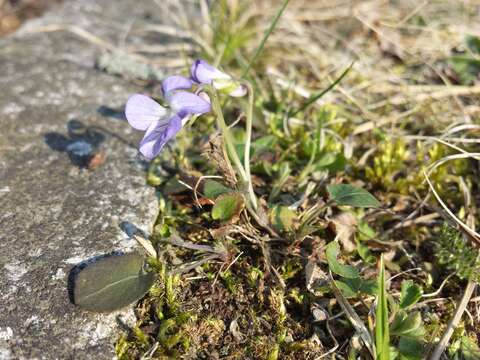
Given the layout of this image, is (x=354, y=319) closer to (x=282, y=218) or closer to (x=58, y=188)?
(x=282, y=218)

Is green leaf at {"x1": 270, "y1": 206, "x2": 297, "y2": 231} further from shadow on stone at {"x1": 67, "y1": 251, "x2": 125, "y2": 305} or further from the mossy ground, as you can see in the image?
shadow on stone at {"x1": 67, "y1": 251, "x2": 125, "y2": 305}

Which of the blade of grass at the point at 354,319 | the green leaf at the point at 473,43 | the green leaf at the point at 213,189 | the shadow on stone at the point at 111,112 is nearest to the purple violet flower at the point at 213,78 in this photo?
the green leaf at the point at 213,189

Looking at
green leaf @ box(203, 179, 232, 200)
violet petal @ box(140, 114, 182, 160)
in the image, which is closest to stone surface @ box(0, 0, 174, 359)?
green leaf @ box(203, 179, 232, 200)

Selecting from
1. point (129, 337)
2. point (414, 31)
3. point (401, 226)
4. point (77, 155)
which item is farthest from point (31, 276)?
point (414, 31)

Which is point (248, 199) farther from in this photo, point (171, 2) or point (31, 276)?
point (171, 2)

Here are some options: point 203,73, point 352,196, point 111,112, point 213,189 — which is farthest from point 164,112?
point 111,112

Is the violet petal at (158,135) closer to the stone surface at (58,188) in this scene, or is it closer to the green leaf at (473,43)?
the stone surface at (58,188)

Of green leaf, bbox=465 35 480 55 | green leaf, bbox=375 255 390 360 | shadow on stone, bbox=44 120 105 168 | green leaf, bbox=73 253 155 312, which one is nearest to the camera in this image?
green leaf, bbox=375 255 390 360
